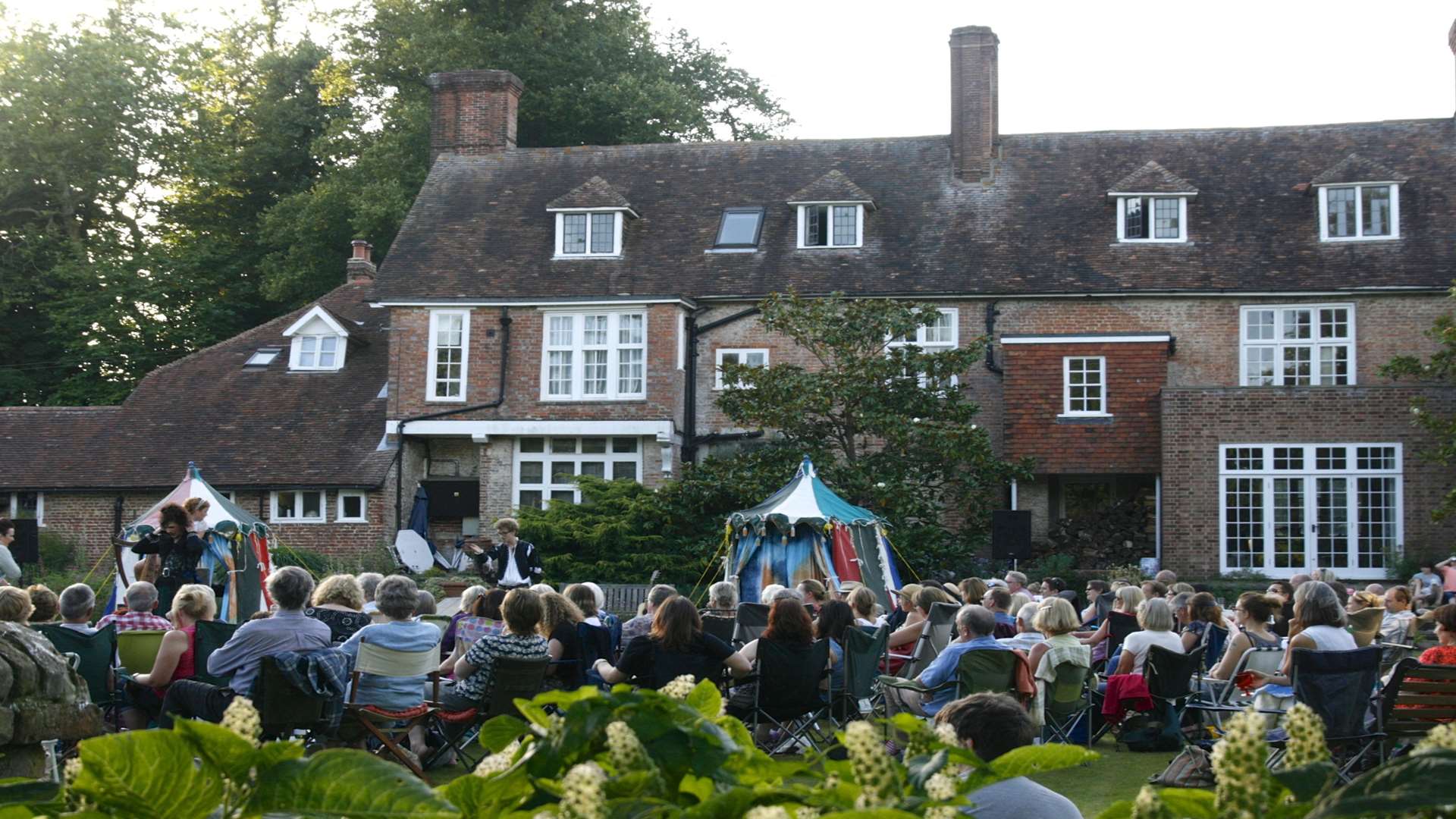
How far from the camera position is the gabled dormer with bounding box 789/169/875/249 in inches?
1241

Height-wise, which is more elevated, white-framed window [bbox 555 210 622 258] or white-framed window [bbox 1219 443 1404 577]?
white-framed window [bbox 555 210 622 258]

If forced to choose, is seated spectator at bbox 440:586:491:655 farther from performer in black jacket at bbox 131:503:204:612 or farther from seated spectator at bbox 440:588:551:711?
performer in black jacket at bbox 131:503:204:612

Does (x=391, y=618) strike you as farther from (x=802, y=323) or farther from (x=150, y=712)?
(x=802, y=323)

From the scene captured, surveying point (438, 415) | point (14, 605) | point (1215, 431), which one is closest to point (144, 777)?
point (14, 605)

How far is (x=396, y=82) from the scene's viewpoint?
145ft

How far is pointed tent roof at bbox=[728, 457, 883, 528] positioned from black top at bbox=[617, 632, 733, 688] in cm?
1013

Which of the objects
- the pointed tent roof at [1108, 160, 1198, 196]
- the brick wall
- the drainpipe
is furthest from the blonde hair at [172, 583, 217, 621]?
the pointed tent roof at [1108, 160, 1198, 196]

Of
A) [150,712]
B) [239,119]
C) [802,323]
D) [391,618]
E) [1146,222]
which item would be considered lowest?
[150,712]

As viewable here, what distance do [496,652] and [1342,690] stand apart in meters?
4.99

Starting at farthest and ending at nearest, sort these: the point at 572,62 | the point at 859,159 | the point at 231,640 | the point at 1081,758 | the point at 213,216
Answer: the point at 213,216
the point at 572,62
the point at 859,159
the point at 231,640
the point at 1081,758

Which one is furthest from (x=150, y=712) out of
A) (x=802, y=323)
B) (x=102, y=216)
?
(x=102, y=216)

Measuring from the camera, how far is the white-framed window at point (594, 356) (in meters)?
30.4

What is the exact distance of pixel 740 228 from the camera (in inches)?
1268

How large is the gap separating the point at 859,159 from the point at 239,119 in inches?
829
